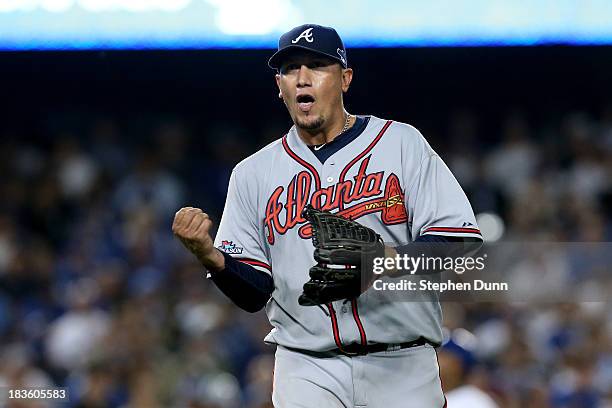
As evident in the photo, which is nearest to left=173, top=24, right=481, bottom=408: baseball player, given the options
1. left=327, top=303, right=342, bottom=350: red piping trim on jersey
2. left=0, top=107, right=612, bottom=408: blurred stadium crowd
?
left=327, top=303, right=342, bottom=350: red piping trim on jersey

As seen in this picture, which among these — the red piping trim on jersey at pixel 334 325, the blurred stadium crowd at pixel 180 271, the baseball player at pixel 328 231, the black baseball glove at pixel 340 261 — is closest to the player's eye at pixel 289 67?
the baseball player at pixel 328 231

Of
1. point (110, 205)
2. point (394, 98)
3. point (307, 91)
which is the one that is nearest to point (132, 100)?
point (110, 205)

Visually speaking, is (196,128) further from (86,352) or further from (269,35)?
(86,352)

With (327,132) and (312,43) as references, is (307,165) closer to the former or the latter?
(327,132)

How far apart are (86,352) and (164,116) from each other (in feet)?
8.19

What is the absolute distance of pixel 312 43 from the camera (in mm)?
2408

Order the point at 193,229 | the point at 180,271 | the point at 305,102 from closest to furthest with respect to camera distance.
Result: 1. the point at 193,229
2. the point at 305,102
3. the point at 180,271

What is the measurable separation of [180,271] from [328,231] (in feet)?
12.1

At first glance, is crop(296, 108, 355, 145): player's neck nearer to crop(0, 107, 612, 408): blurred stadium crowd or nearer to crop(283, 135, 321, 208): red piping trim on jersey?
crop(283, 135, 321, 208): red piping trim on jersey

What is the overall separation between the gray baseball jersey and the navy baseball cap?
21 cm

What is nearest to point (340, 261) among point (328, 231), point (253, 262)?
point (328, 231)

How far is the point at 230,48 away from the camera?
6531 mm

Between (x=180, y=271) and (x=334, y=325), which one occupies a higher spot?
(x=180, y=271)

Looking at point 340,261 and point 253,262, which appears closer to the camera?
point 340,261
